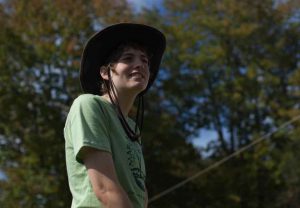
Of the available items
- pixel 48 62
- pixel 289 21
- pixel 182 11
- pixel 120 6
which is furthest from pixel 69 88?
pixel 289 21

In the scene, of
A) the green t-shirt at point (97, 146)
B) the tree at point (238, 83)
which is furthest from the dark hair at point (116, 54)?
the tree at point (238, 83)

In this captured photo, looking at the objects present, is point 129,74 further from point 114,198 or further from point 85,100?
point 114,198

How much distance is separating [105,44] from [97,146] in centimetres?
48

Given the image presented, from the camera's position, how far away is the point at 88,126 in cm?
181

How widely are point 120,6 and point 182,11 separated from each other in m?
4.56

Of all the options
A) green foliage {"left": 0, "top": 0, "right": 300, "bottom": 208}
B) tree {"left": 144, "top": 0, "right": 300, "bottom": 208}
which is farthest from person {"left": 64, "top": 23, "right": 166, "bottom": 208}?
tree {"left": 144, "top": 0, "right": 300, "bottom": 208}

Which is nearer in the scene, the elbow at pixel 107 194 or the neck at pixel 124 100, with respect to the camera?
the elbow at pixel 107 194

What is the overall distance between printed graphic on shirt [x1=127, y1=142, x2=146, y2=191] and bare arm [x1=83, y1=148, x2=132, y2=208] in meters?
→ 0.17

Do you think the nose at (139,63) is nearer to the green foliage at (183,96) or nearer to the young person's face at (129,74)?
the young person's face at (129,74)

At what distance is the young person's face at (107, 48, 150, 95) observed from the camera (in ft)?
6.62

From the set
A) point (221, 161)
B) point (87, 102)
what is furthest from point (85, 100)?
point (221, 161)

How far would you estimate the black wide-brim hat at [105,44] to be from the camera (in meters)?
2.09

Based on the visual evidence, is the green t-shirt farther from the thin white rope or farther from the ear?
the thin white rope

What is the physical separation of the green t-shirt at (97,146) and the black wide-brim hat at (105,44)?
9.2 inches
